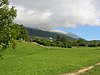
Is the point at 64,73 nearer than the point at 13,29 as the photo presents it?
No

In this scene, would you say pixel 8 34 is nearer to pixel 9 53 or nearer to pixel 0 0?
pixel 0 0

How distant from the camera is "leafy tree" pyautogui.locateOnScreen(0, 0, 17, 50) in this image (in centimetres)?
2523

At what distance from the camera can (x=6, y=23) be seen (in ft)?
84.3

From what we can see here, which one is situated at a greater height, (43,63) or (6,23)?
(6,23)

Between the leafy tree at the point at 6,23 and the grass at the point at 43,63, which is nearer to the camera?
the leafy tree at the point at 6,23

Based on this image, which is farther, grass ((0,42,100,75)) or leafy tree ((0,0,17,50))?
grass ((0,42,100,75))

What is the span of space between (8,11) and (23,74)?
35.8ft

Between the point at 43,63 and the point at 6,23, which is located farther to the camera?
the point at 43,63

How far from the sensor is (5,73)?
118 ft

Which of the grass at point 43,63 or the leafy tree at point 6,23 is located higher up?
the leafy tree at point 6,23

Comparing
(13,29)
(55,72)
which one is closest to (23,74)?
(55,72)

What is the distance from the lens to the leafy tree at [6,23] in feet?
82.8

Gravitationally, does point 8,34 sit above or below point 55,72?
above

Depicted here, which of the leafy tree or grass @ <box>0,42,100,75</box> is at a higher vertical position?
the leafy tree
